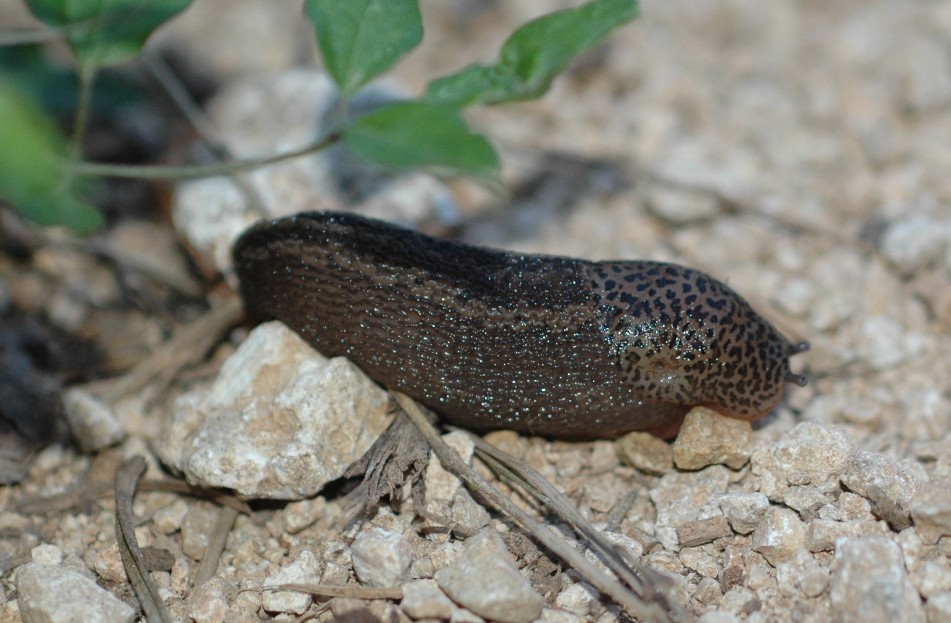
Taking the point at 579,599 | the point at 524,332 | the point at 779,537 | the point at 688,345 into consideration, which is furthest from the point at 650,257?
the point at 579,599

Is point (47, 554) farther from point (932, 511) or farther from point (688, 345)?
point (932, 511)

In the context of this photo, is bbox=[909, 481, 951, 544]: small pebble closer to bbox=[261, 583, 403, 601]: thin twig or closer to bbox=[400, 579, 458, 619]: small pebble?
bbox=[400, 579, 458, 619]: small pebble

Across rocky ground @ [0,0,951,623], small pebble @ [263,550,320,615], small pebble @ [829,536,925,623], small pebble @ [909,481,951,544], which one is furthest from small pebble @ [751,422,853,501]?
small pebble @ [263,550,320,615]

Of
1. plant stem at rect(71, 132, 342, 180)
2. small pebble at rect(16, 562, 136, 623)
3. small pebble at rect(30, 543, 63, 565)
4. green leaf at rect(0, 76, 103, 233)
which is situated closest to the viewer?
green leaf at rect(0, 76, 103, 233)

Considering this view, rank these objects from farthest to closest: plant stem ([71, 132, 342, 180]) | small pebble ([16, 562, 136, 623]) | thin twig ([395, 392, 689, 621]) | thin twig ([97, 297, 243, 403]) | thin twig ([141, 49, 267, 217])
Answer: thin twig ([141, 49, 267, 217]), thin twig ([97, 297, 243, 403]), plant stem ([71, 132, 342, 180]), small pebble ([16, 562, 136, 623]), thin twig ([395, 392, 689, 621])

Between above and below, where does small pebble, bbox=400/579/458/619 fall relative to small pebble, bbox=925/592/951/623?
above

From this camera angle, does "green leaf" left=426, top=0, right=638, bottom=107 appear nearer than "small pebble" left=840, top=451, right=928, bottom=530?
No

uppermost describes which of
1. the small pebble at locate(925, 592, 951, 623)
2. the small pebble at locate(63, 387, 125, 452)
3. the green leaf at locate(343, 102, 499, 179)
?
the green leaf at locate(343, 102, 499, 179)
